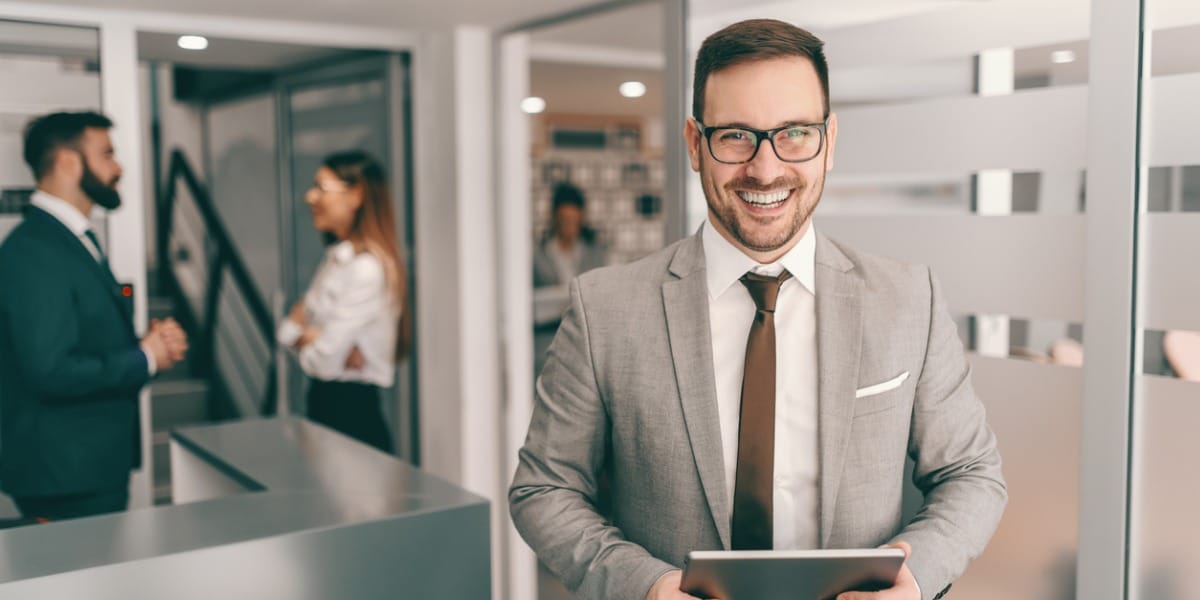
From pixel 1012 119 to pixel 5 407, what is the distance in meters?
2.83

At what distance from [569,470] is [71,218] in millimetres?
2218

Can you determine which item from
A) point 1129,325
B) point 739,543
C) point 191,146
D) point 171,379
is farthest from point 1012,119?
point 191,146

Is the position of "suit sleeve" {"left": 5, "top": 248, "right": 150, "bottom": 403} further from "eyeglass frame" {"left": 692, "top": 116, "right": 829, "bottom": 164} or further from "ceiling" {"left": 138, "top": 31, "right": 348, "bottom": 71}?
"eyeglass frame" {"left": 692, "top": 116, "right": 829, "bottom": 164}

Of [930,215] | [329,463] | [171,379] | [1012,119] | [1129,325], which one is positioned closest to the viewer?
[1129,325]

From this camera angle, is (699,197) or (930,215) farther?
(699,197)

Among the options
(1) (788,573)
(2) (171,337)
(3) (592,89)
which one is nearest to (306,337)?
(2) (171,337)

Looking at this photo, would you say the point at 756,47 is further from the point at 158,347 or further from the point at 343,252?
the point at 343,252

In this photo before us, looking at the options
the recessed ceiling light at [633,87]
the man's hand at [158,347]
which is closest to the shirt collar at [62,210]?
the man's hand at [158,347]

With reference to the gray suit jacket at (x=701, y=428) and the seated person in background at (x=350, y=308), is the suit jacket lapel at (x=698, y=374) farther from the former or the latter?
the seated person in background at (x=350, y=308)

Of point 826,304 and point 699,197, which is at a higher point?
point 699,197

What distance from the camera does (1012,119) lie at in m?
2.18

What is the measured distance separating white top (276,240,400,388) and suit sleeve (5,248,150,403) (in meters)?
0.96

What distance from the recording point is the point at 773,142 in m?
1.39

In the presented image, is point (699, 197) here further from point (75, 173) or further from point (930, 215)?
point (75, 173)
